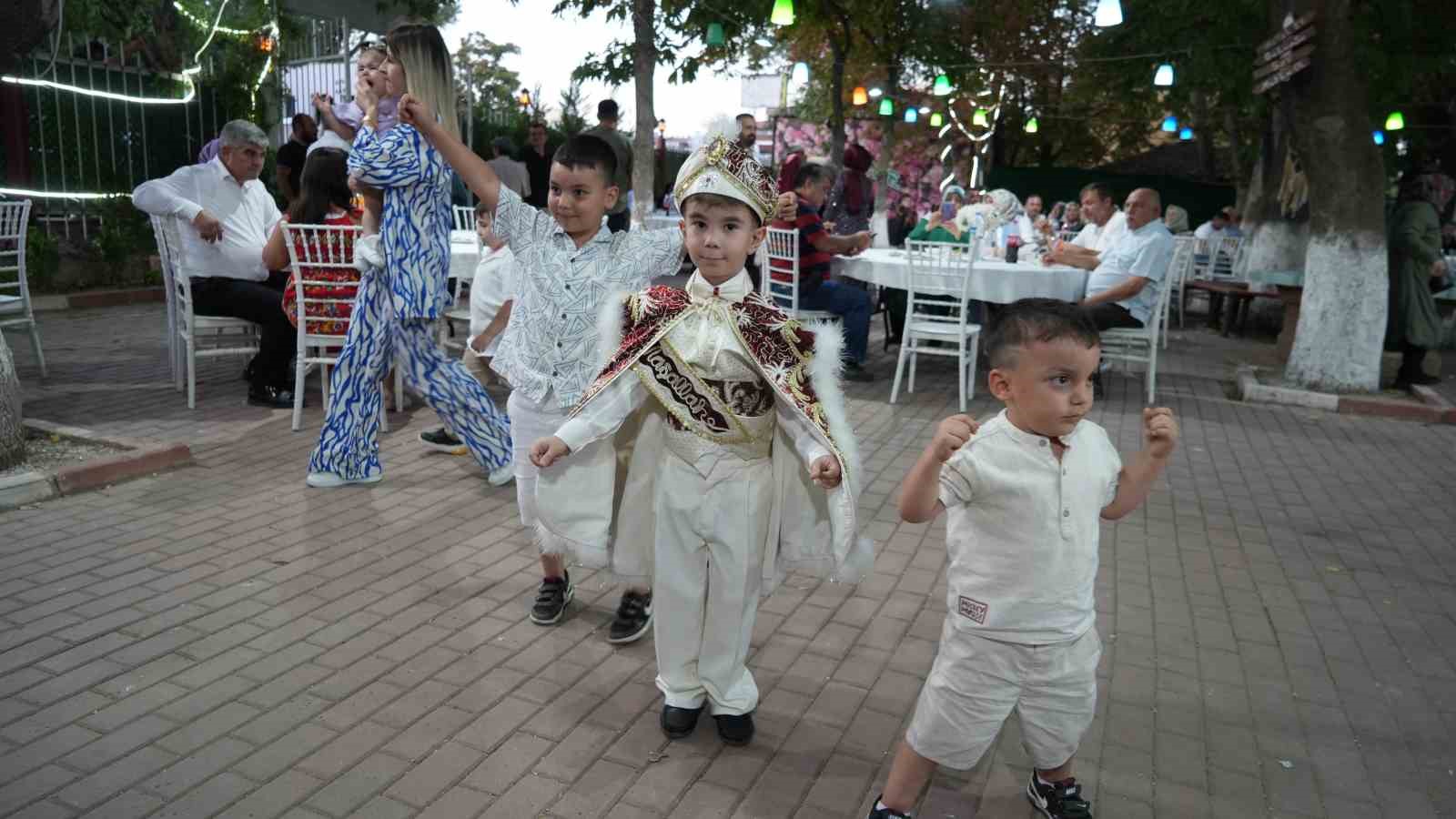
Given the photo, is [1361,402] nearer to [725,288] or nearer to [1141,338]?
[1141,338]

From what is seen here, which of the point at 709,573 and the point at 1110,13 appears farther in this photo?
the point at 1110,13

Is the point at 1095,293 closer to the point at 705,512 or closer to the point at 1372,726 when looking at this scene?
the point at 1372,726

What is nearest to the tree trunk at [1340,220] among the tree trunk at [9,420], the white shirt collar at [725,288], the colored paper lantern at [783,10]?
the colored paper lantern at [783,10]

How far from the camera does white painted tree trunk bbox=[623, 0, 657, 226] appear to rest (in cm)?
1050

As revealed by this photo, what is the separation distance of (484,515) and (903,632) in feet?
7.28

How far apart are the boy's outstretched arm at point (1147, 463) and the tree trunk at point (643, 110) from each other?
27.6 ft

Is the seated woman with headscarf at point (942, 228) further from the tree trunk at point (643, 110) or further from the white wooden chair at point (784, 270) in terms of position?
the tree trunk at point (643, 110)

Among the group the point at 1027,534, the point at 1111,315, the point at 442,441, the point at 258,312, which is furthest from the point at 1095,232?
the point at 1027,534

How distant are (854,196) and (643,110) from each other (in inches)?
95.4

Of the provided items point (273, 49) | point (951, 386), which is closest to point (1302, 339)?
point (951, 386)

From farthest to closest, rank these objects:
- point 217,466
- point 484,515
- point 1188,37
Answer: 1. point 1188,37
2. point 217,466
3. point 484,515

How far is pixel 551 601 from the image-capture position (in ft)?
12.6

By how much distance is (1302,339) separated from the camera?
28.9ft

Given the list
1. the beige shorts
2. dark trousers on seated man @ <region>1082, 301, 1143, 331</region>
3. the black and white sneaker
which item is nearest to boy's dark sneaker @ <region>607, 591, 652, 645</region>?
the beige shorts
